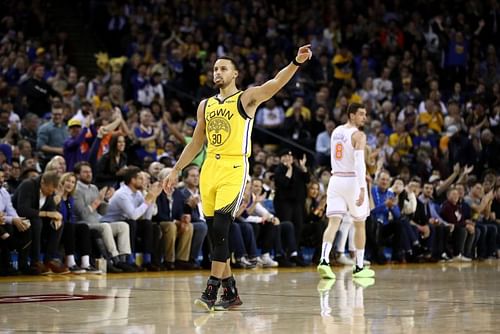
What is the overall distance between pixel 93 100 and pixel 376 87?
23.0 feet

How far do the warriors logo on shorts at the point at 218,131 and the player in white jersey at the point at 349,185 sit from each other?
395 centimetres

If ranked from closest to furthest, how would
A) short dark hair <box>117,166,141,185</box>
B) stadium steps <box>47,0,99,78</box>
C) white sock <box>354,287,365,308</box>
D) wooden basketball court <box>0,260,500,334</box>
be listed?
1. wooden basketball court <box>0,260,500,334</box>
2. white sock <box>354,287,365,308</box>
3. short dark hair <box>117,166,141,185</box>
4. stadium steps <box>47,0,99,78</box>

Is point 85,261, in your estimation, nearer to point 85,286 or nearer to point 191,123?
point 85,286

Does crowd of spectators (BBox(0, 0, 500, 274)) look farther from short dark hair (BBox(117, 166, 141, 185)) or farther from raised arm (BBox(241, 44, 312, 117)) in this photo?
raised arm (BBox(241, 44, 312, 117))

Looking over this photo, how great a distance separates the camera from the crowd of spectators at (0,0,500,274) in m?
13.8

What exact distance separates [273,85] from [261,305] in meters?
1.89

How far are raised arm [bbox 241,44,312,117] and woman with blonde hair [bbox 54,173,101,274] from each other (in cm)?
512

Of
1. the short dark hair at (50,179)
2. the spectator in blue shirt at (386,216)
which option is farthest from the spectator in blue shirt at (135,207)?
the spectator in blue shirt at (386,216)

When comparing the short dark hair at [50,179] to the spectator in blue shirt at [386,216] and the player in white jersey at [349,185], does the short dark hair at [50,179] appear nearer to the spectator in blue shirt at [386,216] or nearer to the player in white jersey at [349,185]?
the player in white jersey at [349,185]

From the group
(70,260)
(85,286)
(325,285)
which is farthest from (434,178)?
(85,286)

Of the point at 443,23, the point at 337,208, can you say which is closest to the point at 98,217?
the point at 337,208

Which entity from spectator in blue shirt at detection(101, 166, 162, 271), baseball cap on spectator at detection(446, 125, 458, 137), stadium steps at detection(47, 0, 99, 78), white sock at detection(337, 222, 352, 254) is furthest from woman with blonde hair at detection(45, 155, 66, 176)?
baseball cap on spectator at detection(446, 125, 458, 137)

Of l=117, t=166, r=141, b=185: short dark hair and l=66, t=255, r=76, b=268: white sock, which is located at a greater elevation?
l=117, t=166, r=141, b=185: short dark hair

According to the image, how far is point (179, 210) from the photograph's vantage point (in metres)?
14.7
